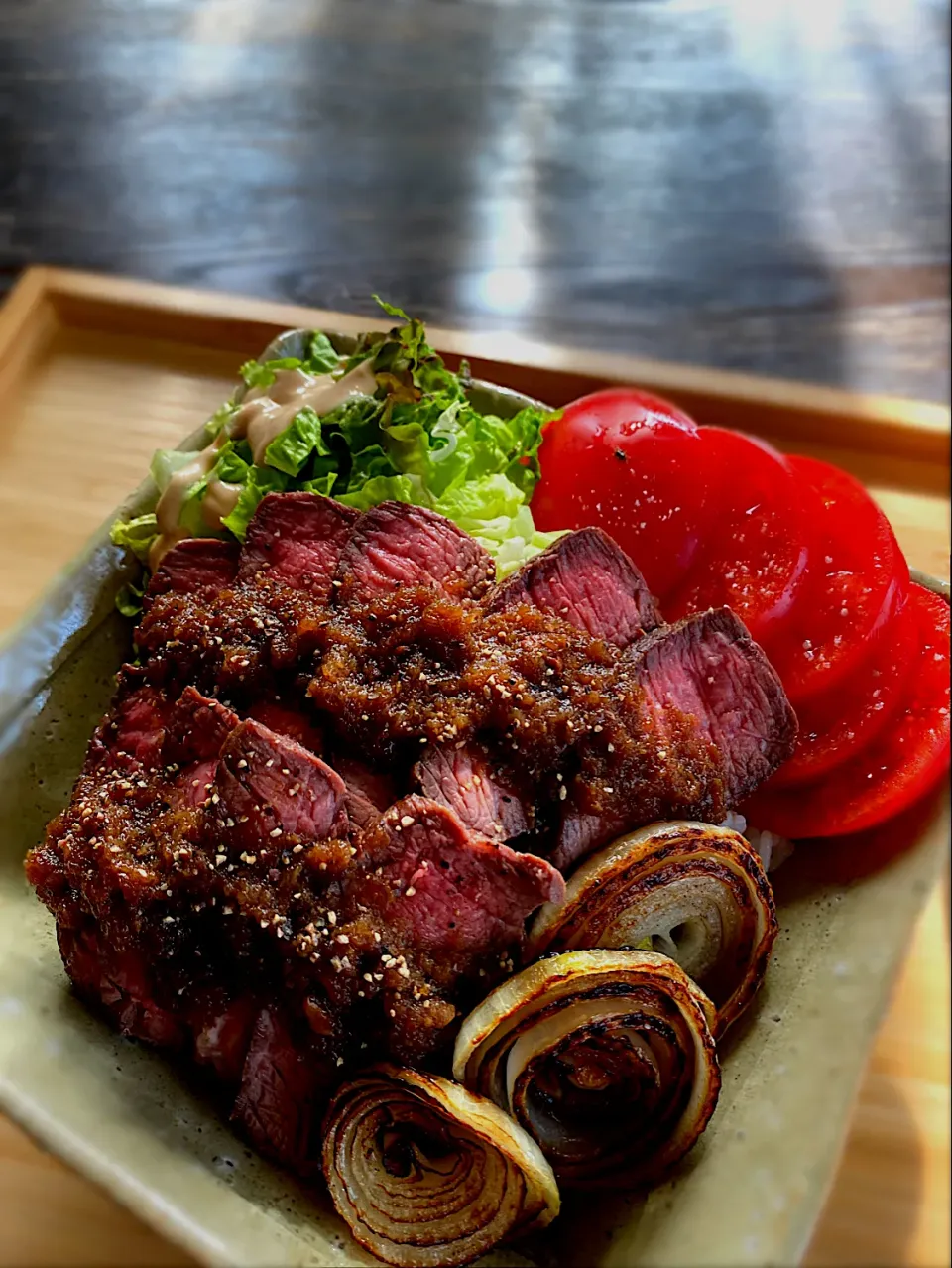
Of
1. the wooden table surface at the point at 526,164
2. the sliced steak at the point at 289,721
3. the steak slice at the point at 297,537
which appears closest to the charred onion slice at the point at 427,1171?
the sliced steak at the point at 289,721

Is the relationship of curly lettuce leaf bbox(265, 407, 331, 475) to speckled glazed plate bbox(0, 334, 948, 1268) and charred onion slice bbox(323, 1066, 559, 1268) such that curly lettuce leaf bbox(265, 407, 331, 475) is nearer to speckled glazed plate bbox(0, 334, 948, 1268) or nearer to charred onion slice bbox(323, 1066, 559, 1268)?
speckled glazed plate bbox(0, 334, 948, 1268)

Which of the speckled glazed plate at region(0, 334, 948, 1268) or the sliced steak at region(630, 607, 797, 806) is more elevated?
the sliced steak at region(630, 607, 797, 806)

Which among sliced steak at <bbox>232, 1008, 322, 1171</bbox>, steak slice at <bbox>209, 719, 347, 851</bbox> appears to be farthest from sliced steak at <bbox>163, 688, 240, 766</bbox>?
sliced steak at <bbox>232, 1008, 322, 1171</bbox>

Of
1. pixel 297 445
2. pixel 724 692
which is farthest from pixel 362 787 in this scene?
pixel 297 445

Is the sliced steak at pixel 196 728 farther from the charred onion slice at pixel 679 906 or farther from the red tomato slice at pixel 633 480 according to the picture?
the red tomato slice at pixel 633 480

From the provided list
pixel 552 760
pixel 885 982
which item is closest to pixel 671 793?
pixel 552 760
